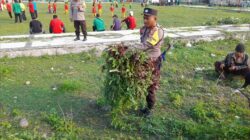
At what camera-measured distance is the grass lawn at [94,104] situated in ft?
13.1

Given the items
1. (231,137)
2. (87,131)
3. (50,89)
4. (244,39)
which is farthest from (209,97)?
(244,39)

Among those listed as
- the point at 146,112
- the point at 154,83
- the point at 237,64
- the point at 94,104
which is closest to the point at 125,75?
the point at 154,83

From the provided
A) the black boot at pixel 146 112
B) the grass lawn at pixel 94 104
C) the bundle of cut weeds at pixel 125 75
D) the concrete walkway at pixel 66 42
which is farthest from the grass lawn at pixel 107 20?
the bundle of cut weeds at pixel 125 75

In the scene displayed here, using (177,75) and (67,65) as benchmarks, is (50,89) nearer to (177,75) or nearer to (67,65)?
(67,65)

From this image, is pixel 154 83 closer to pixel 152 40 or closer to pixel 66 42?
pixel 152 40

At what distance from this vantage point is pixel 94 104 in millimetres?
4707

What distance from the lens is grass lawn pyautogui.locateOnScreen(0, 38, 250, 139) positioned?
13.1 ft

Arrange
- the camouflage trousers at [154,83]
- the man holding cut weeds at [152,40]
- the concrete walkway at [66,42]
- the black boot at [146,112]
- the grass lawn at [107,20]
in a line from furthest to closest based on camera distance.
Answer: the grass lawn at [107,20] < the concrete walkway at [66,42] < the black boot at [146,112] < the camouflage trousers at [154,83] < the man holding cut weeds at [152,40]

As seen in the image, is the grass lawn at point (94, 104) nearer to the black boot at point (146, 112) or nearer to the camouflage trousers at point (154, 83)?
the black boot at point (146, 112)

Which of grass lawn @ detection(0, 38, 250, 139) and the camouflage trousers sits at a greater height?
the camouflage trousers

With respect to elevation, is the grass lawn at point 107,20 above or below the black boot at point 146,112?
above

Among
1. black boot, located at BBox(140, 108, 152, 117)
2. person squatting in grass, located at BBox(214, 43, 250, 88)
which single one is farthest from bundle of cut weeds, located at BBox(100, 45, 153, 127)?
person squatting in grass, located at BBox(214, 43, 250, 88)

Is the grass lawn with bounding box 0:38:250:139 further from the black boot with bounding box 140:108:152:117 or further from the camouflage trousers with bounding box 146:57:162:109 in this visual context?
the camouflage trousers with bounding box 146:57:162:109

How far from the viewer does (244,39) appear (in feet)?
33.0
